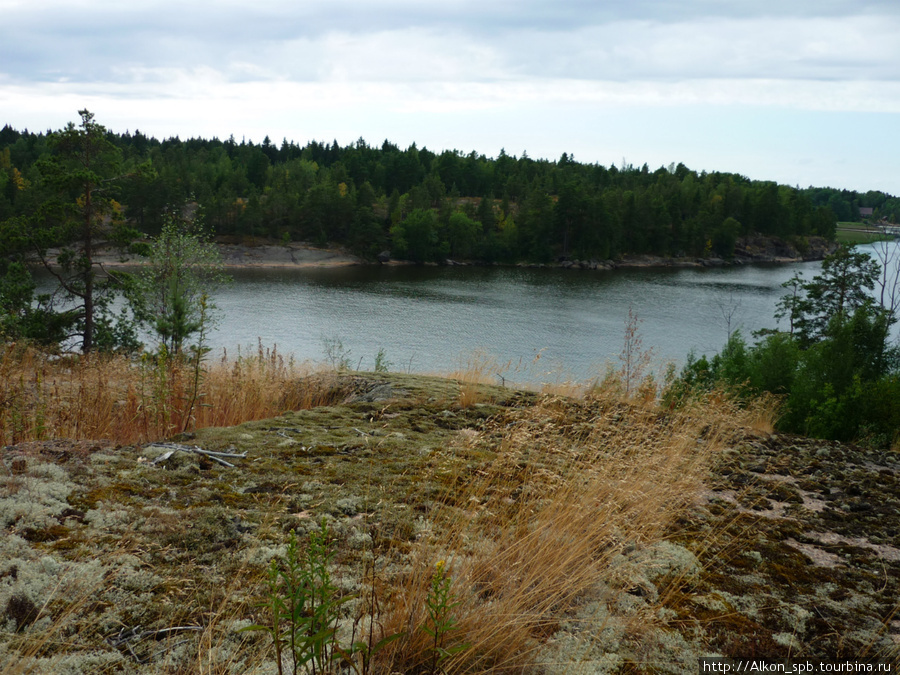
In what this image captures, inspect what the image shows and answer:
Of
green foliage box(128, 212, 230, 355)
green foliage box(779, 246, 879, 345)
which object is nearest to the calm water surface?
green foliage box(779, 246, 879, 345)

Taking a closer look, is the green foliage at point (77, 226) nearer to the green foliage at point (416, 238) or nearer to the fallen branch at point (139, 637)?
the fallen branch at point (139, 637)

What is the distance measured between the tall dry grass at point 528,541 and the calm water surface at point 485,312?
638 inches

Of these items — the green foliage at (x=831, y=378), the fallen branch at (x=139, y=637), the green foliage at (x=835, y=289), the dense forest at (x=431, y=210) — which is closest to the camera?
the fallen branch at (x=139, y=637)

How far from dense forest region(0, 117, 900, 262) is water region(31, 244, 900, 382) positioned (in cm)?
1070

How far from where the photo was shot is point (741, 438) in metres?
7.39

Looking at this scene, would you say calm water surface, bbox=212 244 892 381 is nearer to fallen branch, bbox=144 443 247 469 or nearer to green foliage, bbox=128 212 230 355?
green foliage, bbox=128 212 230 355

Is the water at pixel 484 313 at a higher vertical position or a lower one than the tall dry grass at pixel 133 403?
lower

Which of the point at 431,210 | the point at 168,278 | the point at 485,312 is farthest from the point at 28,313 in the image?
the point at 431,210

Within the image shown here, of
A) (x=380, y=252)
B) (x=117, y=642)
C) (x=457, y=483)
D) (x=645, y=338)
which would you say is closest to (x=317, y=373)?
(x=457, y=483)

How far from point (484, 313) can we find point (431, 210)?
1640 inches

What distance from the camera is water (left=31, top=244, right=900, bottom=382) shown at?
112 ft

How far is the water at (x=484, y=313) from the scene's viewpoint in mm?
34062

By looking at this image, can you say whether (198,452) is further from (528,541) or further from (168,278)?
(168,278)

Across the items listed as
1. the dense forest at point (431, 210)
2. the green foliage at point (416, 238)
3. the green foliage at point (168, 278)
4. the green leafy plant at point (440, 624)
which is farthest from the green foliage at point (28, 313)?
the green foliage at point (416, 238)
